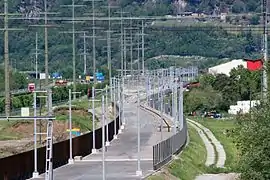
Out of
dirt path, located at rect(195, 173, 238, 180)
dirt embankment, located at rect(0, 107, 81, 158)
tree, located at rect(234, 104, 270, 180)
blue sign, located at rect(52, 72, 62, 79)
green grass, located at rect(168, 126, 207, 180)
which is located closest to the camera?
tree, located at rect(234, 104, 270, 180)

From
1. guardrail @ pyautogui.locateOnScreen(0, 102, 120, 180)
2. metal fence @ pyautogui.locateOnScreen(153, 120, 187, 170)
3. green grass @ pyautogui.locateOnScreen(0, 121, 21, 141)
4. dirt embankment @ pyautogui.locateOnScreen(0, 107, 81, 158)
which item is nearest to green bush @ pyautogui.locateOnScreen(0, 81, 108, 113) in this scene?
green grass @ pyautogui.locateOnScreen(0, 121, 21, 141)

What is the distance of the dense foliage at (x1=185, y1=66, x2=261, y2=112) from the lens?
458ft

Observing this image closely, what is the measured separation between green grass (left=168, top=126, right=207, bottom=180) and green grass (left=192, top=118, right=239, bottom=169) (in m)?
2.30

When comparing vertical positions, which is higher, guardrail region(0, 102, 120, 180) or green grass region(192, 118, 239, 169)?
guardrail region(0, 102, 120, 180)

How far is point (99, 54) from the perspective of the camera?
163625 millimetres

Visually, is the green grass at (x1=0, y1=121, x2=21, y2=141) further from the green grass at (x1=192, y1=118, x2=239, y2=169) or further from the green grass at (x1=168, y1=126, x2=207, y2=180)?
the green grass at (x1=192, y1=118, x2=239, y2=169)

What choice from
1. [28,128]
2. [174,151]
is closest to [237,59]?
[28,128]

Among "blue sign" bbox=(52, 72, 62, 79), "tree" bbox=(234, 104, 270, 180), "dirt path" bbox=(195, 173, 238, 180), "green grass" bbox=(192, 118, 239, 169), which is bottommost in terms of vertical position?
"green grass" bbox=(192, 118, 239, 169)

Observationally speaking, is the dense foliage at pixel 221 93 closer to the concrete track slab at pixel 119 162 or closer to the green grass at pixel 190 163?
the concrete track slab at pixel 119 162

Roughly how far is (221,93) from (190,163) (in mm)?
80178

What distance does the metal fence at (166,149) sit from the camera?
55.9 m

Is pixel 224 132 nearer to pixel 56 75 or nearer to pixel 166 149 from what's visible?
pixel 56 75

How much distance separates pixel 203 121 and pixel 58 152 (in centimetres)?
7394

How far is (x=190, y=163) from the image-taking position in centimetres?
6612
